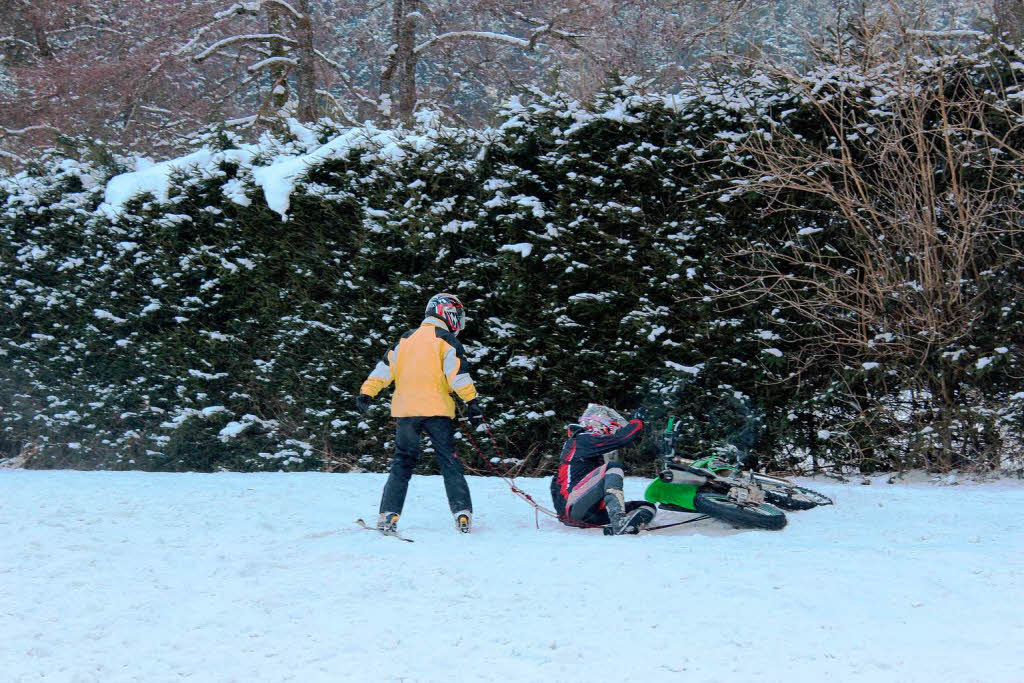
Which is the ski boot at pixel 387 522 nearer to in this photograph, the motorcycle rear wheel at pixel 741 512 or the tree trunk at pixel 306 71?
the motorcycle rear wheel at pixel 741 512

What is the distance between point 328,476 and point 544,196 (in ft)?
11.5

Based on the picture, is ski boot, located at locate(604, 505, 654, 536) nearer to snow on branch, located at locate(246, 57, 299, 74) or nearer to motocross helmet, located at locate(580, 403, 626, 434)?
motocross helmet, located at locate(580, 403, 626, 434)

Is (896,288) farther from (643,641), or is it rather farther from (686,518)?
(643,641)

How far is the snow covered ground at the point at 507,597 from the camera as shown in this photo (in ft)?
12.7

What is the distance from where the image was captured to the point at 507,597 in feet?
15.7

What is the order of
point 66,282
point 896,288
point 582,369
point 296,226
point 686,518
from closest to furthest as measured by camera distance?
point 686,518 → point 896,288 → point 582,369 → point 296,226 → point 66,282

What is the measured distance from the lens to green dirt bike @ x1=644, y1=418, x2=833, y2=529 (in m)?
6.23

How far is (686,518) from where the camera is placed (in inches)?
264

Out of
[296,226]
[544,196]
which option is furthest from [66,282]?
[544,196]

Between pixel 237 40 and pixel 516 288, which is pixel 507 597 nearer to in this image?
pixel 516 288

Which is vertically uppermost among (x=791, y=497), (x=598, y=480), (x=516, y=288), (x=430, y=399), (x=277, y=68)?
(x=277, y=68)

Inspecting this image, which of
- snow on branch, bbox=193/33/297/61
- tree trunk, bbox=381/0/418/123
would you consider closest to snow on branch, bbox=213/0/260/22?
snow on branch, bbox=193/33/297/61

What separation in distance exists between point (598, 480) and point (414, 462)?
Result: 1378 mm

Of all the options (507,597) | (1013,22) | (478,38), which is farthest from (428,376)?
(478,38)
